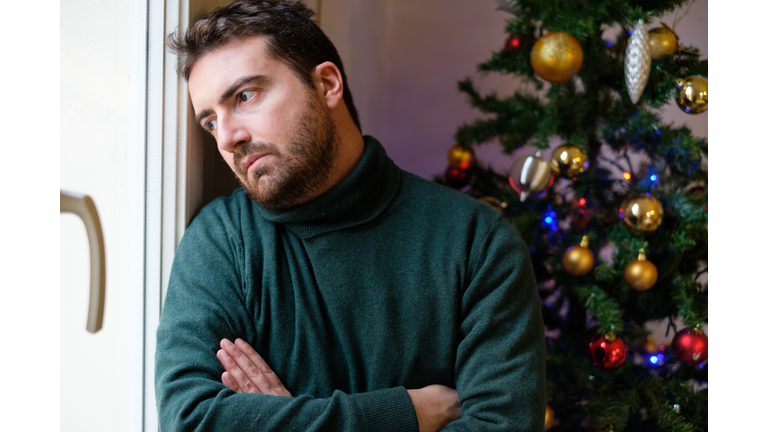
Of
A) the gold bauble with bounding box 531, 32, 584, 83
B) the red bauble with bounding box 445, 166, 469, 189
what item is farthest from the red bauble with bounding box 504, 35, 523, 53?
the red bauble with bounding box 445, 166, 469, 189

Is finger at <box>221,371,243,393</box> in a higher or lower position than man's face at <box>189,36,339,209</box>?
lower

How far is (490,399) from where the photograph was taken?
976 millimetres

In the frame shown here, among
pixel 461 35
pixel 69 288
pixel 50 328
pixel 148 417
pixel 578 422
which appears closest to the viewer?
pixel 50 328

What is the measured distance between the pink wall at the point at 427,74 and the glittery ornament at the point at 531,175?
28.6 inches

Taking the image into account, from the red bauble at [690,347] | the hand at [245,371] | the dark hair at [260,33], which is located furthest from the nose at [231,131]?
the red bauble at [690,347]

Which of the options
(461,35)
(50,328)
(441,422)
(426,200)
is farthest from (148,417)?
(461,35)

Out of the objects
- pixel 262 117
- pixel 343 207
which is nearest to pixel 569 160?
pixel 343 207

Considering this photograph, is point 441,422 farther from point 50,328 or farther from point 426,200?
point 50,328

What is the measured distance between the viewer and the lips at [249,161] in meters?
1.03

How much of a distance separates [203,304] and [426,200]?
52 centimetres

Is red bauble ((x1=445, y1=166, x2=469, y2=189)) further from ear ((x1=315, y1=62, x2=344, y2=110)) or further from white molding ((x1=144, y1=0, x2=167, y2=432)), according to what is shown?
white molding ((x1=144, y1=0, x2=167, y2=432))

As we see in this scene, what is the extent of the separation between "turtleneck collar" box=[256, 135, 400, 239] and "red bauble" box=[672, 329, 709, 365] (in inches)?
36.4

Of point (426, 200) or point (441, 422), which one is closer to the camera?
point (441, 422)

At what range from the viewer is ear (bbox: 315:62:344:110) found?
1.11 metres
